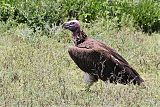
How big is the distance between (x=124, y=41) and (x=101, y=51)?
10.9 ft

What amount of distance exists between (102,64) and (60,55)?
2.23 meters

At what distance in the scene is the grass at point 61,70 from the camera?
8.26 meters

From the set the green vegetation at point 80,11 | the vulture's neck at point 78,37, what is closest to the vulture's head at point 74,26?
the vulture's neck at point 78,37

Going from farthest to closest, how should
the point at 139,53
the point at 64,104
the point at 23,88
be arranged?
the point at 139,53
the point at 23,88
the point at 64,104

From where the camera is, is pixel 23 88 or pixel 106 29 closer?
pixel 23 88

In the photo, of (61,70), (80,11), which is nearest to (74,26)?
(61,70)

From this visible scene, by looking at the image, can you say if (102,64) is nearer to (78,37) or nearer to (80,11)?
(78,37)

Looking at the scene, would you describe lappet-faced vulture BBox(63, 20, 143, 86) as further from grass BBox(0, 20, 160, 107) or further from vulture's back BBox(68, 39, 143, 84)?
grass BBox(0, 20, 160, 107)

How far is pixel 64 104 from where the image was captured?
805 centimetres

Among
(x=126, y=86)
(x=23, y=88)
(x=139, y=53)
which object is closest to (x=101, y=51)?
(x=126, y=86)

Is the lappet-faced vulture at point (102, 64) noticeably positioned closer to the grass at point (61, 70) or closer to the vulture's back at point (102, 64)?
the vulture's back at point (102, 64)

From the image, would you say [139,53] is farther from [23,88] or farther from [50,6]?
[23,88]

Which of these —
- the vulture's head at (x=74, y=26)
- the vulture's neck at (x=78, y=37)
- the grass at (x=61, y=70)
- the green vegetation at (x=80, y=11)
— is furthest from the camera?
the green vegetation at (x=80, y=11)

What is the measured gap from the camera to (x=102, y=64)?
9055 millimetres
